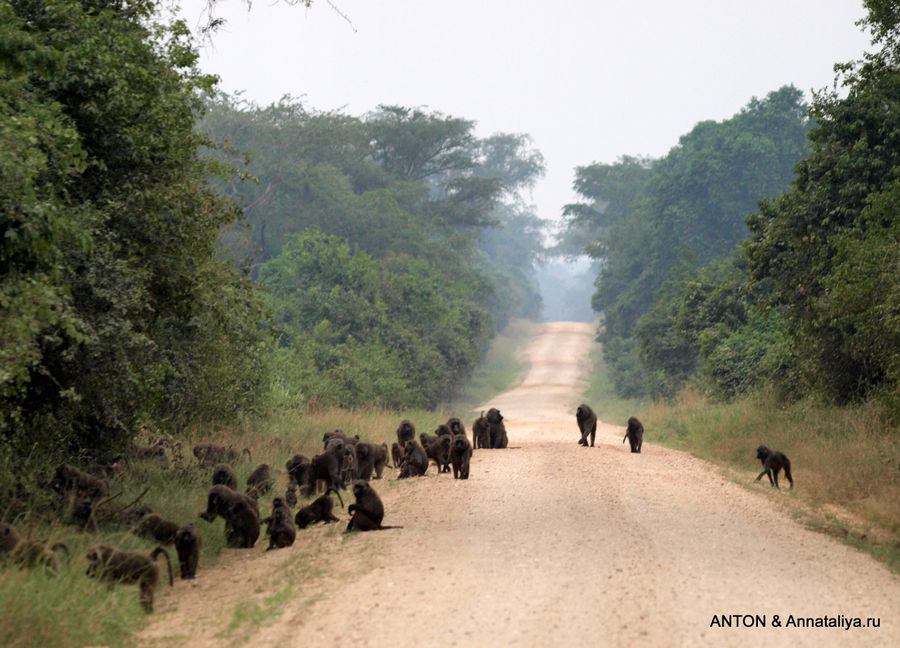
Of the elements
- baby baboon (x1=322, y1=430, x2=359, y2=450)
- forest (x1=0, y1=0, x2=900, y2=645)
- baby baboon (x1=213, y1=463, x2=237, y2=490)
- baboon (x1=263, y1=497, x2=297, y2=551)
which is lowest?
baboon (x1=263, y1=497, x2=297, y2=551)

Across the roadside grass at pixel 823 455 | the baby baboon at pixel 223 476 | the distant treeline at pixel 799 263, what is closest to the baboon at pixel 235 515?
the baby baboon at pixel 223 476

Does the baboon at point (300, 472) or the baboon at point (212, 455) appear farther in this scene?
the baboon at point (212, 455)

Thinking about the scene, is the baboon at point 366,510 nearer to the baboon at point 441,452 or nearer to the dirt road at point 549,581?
the dirt road at point 549,581

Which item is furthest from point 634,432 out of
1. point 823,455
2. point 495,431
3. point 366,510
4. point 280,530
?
point 280,530

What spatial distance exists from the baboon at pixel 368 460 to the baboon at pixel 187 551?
4.87m

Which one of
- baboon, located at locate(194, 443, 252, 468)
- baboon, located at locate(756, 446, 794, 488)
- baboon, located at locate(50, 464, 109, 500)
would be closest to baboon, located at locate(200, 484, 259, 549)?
baboon, located at locate(50, 464, 109, 500)

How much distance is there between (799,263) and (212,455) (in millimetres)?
11146

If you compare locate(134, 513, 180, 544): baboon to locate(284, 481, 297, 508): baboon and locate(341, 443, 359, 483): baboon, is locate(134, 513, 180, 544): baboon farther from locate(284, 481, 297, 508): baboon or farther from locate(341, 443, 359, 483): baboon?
locate(341, 443, 359, 483): baboon

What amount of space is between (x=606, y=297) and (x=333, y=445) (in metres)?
41.0

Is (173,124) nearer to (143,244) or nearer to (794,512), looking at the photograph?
(143,244)

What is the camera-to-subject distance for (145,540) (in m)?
8.26

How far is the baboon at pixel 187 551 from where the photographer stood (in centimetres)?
752

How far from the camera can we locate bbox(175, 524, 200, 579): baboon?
7523mm

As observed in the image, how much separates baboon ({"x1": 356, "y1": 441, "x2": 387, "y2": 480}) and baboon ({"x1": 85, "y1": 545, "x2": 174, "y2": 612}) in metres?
5.63
